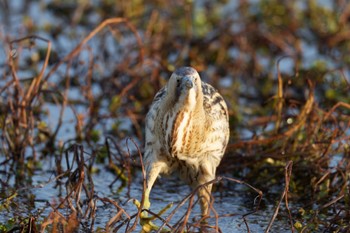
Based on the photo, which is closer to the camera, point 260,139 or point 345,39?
point 260,139

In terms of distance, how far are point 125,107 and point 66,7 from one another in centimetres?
330

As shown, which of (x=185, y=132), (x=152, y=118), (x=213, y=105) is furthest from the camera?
(x=213, y=105)

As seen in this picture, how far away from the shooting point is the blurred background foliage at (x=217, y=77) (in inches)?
226

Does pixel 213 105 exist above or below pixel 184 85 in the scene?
below

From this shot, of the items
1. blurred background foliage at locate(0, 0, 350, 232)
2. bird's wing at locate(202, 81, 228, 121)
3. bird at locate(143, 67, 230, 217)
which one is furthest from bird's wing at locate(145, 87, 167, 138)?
blurred background foliage at locate(0, 0, 350, 232)

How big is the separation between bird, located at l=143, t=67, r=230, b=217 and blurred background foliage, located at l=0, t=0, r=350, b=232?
46 cm

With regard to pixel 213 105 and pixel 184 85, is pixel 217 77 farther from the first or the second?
pixel 184 85

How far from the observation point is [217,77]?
8344mm

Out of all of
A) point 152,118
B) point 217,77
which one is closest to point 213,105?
point 152,118

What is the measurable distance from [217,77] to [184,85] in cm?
381

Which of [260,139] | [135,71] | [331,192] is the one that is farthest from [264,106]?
[331,192]

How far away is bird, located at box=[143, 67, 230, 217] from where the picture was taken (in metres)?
4.67

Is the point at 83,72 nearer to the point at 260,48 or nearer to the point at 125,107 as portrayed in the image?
the point at 125,107

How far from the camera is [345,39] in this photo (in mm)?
9281
